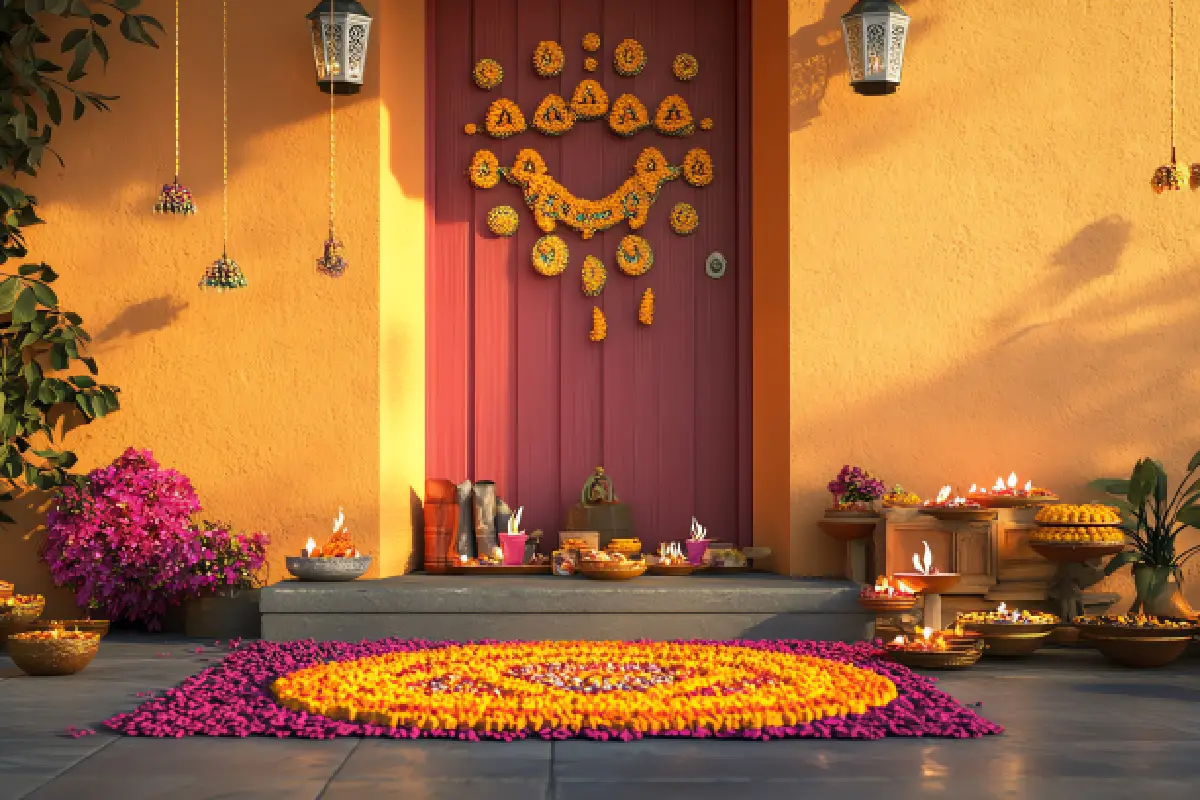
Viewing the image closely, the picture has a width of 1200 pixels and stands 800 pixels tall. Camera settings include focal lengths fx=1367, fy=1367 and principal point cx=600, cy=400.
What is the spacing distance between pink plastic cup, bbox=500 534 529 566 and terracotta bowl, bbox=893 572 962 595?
2.22 m

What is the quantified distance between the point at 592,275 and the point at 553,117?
1.05 meters

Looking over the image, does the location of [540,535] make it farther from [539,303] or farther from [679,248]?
[679,248]

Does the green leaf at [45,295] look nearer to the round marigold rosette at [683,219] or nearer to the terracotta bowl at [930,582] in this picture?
the round marigold rosette at [683,219]

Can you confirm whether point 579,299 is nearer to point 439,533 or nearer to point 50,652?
point 439,533

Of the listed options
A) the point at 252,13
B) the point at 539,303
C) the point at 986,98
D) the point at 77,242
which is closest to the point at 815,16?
the point at 986,98

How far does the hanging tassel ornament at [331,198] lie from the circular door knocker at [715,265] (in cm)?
228

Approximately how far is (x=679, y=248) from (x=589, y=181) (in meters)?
0.72

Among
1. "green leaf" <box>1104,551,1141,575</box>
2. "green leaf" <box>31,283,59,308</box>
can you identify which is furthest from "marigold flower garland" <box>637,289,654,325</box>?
"green leaf" <box>31,283,59,308</box>

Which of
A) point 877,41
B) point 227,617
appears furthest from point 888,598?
point 227,617

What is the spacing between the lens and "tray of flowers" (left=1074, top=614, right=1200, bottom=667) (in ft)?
21.9

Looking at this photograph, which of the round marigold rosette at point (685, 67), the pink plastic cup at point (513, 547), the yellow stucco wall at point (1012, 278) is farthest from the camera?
the round marigold rosette at point (685, 67)

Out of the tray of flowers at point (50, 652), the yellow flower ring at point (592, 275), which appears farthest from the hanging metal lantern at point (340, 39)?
the tray of flowers at point (50, 652)

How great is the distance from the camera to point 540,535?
329 inches

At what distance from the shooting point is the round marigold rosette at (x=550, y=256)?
339 inches
